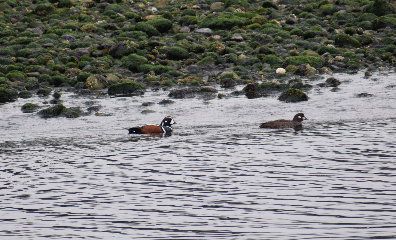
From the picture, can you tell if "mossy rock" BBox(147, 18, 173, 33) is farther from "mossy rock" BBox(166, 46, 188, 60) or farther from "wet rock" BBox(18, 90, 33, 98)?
"wet rock" BBox(18, 90, 33, 98)

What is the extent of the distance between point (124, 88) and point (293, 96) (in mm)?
8114

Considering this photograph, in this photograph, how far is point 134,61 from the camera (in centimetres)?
3353

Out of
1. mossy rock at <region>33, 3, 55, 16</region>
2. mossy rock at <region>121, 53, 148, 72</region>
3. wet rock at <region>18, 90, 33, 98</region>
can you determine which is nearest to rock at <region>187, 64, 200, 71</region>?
mossy rock at <region>121, 53, 148, 72</region>

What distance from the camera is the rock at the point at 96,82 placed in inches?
1198

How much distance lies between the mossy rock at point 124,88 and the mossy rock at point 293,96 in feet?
23.0

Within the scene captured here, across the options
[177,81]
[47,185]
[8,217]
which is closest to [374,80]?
[177,81]

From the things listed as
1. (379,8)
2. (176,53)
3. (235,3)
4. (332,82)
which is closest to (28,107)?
(176,53)

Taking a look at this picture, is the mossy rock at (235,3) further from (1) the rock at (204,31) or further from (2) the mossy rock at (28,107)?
(2) the mossy rock at (28,107)

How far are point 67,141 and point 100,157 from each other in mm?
2958

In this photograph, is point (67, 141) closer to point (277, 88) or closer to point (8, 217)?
point (8, 217)

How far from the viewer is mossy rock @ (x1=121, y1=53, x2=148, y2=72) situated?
33375 millimetres

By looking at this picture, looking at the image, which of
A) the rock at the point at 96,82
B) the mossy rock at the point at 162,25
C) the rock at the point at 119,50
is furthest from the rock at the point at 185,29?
the rock at the point at 96,82

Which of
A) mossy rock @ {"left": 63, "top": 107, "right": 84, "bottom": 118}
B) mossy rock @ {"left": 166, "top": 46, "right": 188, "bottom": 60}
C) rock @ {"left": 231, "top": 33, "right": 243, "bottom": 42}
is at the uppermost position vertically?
rock @ {"left": 231, "top": 33, "right": 243, "bottom": 42}

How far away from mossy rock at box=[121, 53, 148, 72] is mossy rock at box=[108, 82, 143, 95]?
373 cm
